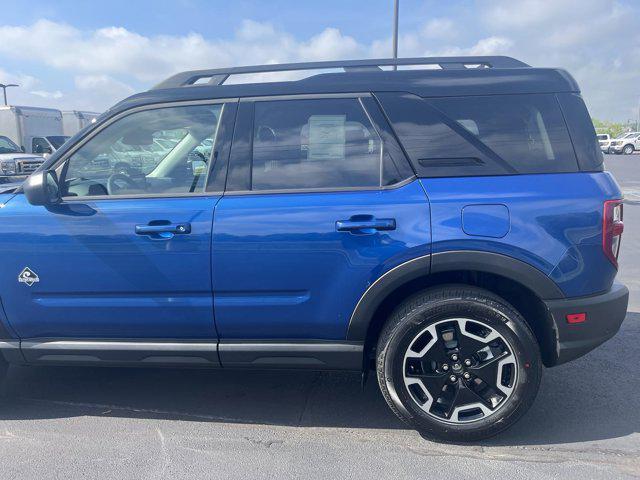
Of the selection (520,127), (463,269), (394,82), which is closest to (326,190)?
(394,82)

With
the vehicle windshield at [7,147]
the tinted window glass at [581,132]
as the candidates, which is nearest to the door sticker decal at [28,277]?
the tinted window glass at [581,132]

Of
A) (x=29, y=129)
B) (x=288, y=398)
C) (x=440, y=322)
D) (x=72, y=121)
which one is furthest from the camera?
(x=72, y=121)

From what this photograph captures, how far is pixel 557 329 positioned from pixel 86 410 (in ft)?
9.08

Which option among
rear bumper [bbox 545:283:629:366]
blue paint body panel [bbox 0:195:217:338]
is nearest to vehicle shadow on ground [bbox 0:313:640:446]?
rear bumper [bbox 545:283:629:366]

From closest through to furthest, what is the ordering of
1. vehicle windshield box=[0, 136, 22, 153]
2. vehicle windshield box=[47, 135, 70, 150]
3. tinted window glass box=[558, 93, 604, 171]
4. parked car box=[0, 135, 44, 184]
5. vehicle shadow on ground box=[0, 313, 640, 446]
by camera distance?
1. tinted window glass box=[558, 93, 604, 171]
2. vehicle shadow on ground box=[0, 313, 640, 446]
3. parked car box=[0, 135, 44, 184]
4. vehicle windshield box=[0, 136, 22, 153]
5. vehicle windshield box=[47, 135, 70, 150]

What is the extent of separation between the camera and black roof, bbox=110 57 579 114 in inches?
117

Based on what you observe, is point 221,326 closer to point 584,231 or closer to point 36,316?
point 36,316

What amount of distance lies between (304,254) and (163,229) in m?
0.75

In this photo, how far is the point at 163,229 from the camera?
2.91 meters

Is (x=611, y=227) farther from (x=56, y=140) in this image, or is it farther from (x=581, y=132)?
(x=56, y=140)

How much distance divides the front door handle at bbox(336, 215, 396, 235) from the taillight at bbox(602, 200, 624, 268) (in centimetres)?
105

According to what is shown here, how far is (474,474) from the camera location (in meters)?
2.71

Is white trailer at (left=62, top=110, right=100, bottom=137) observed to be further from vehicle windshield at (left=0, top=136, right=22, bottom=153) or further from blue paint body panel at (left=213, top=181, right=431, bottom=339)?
blue paint body panel at (left=213, top=181, right=431, bottom=339)

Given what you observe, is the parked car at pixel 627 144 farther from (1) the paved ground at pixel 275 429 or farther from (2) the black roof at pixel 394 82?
(2) the black roof at pixel 394 82
